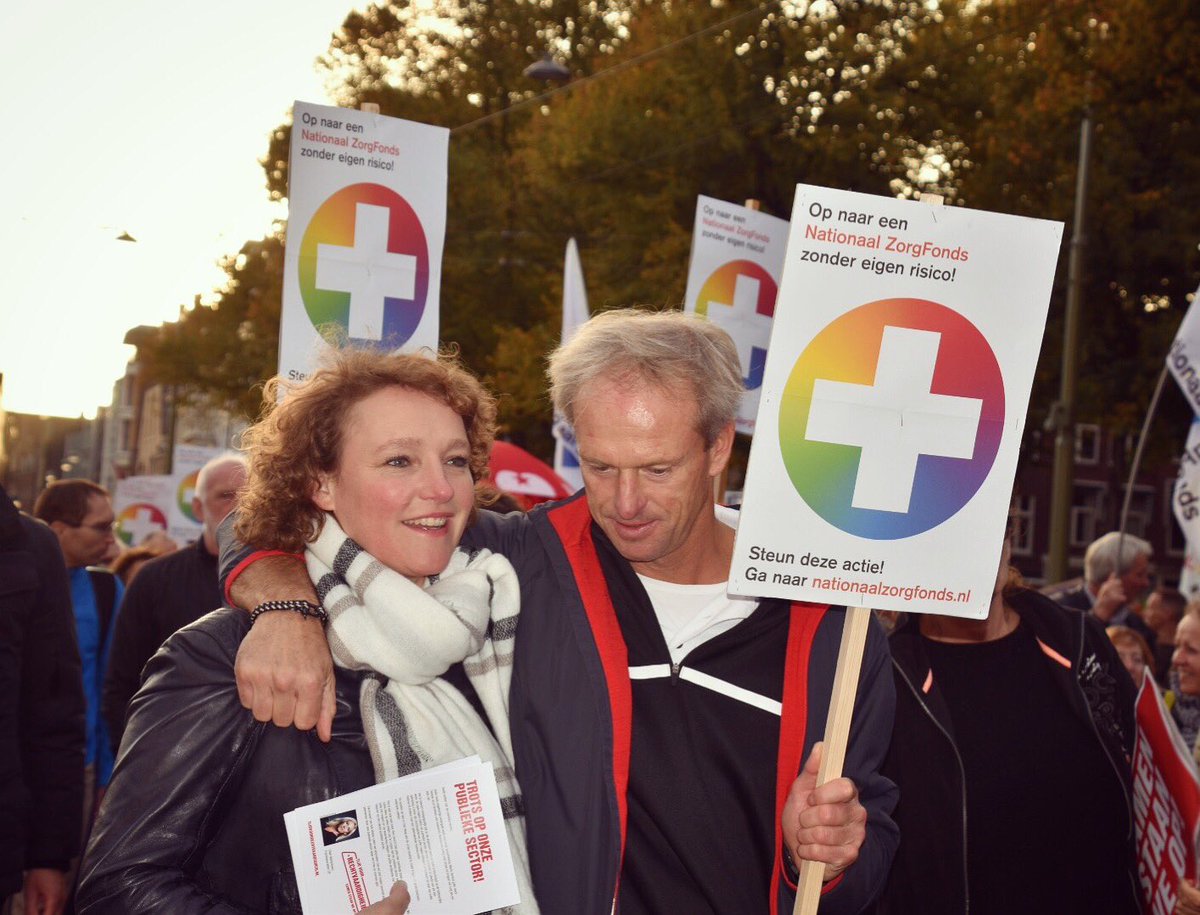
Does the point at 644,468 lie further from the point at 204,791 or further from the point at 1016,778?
the point at 1016,778

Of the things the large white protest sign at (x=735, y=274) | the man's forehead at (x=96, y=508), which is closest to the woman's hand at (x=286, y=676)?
the man's forehead at (x=96, y=508)

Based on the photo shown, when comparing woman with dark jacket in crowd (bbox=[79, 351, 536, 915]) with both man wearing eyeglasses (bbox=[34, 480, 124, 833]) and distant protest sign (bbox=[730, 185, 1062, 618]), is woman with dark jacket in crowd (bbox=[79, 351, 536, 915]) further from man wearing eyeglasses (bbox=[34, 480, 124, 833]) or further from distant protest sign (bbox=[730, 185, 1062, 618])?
man wearing eyeglasses (bbox=[34, 480, 124, 833])

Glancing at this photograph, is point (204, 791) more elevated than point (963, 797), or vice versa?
point (204, 791)

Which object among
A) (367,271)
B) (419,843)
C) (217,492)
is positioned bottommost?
(419,843)

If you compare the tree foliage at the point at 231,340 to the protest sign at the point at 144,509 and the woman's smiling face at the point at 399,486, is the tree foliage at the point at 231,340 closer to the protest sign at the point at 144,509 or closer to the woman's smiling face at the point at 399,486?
the protest sign at the point at 144,509

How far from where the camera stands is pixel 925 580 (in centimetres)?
292

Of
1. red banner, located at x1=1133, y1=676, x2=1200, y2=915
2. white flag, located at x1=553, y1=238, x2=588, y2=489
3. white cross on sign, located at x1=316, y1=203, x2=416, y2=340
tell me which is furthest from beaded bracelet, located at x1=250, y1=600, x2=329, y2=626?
white flag, located at x1=553, y1=238, x2=588, y2=489

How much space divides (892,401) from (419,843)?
1.23 metres

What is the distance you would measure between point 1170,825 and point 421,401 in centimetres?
233

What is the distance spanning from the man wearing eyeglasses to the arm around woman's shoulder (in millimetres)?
4178

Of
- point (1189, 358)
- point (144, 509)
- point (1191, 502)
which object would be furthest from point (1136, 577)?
point (144, 509)

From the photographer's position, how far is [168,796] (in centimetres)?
250

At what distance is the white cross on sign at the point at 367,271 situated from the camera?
17.6ft

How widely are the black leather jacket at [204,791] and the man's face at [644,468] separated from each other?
76 cm
